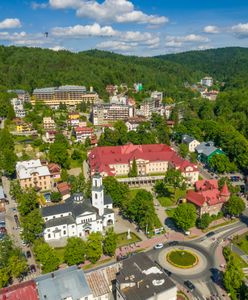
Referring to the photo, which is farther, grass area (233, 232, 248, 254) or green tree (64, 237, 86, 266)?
grass area (233, 232, 248, 254)

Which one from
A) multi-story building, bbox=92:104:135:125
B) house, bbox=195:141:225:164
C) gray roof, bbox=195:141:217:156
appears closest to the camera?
house, bbox=195:141:225:164

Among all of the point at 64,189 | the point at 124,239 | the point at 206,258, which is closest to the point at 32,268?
the point at 124,239

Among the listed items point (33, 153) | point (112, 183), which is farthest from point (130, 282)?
point (33, 153)

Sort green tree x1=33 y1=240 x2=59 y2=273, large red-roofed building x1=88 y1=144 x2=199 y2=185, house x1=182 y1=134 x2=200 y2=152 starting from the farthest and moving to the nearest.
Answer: house x1=182 y1=134 x2=200 y2=152, large red-roofed building x1=88 y1=144 x2=199 y2=185, green tree x1=33 y1=240 x2=59 y2=273

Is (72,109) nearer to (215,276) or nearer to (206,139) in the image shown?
(206,139)

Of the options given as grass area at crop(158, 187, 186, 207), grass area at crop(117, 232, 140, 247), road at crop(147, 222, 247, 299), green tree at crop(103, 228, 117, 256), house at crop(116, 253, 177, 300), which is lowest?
road at crop(147, 222, 247, 299)

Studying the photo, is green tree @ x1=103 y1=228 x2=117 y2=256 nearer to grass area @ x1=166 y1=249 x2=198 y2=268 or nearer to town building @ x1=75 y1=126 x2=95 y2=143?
grass area @ x1=166 y1=249 x2=198 y2=268

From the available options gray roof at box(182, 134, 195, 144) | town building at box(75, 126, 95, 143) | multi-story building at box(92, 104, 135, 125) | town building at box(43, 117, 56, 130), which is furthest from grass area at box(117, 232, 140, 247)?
multi-story building at box(92, 104, 135, 125)

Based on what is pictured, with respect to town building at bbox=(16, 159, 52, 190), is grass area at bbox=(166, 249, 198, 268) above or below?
below
